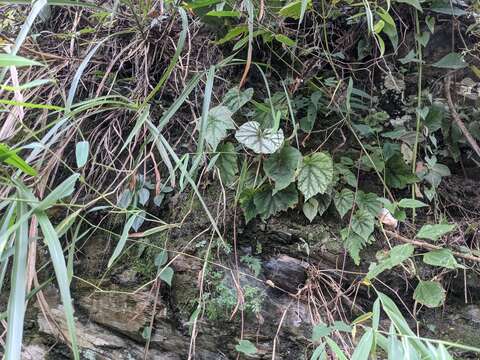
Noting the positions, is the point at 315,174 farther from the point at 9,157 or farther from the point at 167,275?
the point at 9,157

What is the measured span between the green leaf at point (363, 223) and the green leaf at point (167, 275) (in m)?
0.47

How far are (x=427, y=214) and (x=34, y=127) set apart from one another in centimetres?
111

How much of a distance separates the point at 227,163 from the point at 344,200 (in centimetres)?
32

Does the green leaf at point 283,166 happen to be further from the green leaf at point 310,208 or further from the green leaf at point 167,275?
the green leaf at point 167,275

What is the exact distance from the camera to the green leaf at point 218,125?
1041mm

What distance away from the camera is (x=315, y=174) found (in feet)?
3.39

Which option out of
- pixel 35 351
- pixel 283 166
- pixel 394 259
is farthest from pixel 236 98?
pixel 35 351

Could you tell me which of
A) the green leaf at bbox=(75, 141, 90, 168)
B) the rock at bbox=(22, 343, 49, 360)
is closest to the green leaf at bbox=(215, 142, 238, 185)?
the green leaf at bbox=(75, 141, 90, 168)

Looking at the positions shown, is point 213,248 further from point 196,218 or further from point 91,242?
point 91,242

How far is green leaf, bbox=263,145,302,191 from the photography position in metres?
1.04

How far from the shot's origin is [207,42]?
1271 millimetres

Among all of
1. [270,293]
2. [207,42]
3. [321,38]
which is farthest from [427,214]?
[207,42]

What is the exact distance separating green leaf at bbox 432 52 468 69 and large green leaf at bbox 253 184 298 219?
Answer: 567 mm

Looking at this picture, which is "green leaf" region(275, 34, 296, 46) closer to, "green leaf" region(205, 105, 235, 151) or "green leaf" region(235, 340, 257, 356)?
"green leaf" region(205, 105, 235, 151)
